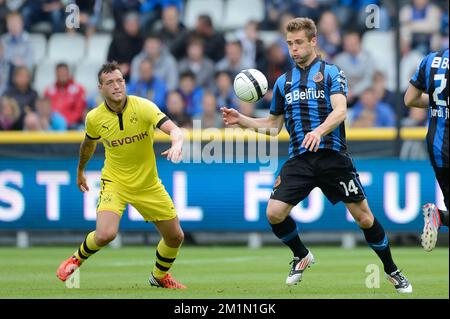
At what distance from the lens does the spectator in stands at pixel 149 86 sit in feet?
56.8

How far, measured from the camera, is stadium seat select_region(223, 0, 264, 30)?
1981cm

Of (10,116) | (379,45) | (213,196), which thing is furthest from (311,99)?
(379,45)

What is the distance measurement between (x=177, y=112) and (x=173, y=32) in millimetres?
2484

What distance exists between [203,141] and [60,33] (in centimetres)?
570

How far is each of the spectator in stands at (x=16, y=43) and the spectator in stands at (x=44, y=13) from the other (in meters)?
0.89

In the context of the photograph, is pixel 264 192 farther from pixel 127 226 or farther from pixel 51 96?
pixel 51 96

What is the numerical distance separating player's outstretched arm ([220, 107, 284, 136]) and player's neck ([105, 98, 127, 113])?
0.95 meters

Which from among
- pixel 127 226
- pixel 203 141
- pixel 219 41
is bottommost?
pixel 127 226

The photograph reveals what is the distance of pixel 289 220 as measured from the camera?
9.52 meters

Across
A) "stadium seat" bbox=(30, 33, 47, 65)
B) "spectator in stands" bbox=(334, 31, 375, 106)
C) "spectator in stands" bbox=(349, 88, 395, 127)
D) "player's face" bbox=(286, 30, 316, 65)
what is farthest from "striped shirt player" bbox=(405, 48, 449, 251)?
"stadium seat" bbox=(30, 33, 47, 65)

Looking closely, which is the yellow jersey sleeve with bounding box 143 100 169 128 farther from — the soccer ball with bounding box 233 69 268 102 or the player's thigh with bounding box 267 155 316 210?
the player's thigh with bounding box 267 155 316 210

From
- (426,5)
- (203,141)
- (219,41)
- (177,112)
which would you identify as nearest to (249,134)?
(203,141)

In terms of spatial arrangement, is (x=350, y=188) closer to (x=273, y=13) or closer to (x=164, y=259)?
(x=164, y=259)

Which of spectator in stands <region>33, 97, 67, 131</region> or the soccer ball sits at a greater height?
the soccer ball
